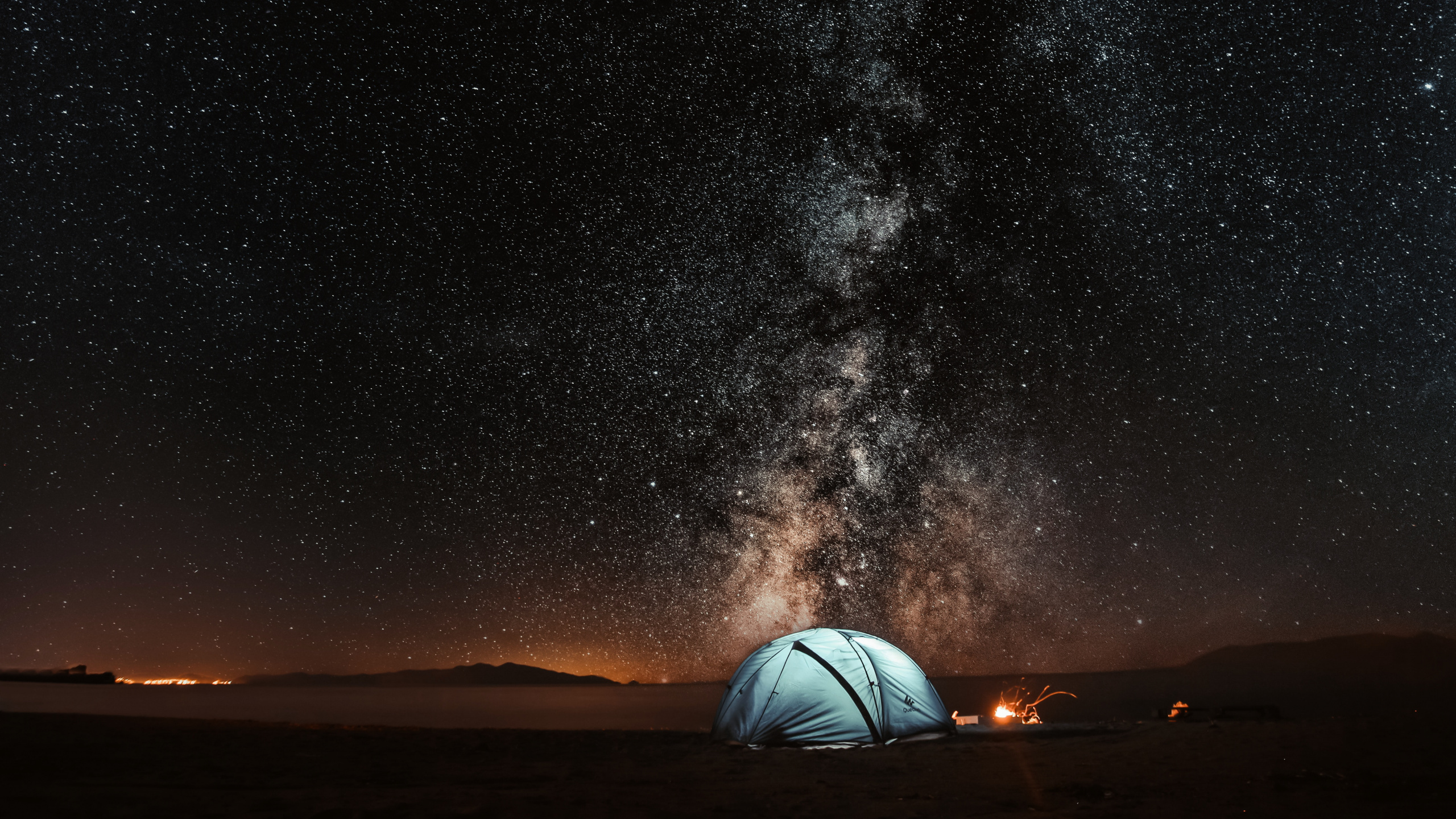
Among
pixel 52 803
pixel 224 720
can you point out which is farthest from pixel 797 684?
pixel 224 720

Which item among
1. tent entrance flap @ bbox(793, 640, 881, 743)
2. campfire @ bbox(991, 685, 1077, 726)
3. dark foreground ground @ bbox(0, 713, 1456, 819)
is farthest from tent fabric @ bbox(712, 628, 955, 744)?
campfire @ bbox(991, 685, 1077, 726)

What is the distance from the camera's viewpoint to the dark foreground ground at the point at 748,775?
238 inches

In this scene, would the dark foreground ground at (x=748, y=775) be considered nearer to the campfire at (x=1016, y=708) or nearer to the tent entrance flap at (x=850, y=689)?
the tent entrance flap at (x=850, y=689)

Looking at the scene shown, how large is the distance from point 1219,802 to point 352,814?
7.50 meters

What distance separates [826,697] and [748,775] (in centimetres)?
312

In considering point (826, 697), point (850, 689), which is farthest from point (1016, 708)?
point (826, 697)

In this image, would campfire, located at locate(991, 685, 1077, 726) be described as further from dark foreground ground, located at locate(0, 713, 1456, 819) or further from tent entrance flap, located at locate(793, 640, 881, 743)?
tent entrance flap, located at locate(793, 640, 881, 743)

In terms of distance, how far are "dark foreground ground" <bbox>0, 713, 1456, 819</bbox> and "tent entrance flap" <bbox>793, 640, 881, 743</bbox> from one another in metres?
0.62

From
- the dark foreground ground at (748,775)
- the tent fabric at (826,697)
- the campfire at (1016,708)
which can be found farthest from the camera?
the campfire at (1016,708)

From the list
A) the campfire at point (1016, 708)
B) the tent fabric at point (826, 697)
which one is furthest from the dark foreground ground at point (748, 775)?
the campfire at point (1016, 708)

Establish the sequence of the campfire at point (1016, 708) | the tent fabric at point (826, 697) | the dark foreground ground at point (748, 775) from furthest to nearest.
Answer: the campfire at point (1016, 708) → the tent fabric at point (826, 697) → the dark foreground ground at point (748, 775)

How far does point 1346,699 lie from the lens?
46.0 m

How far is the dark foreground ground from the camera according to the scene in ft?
19.8

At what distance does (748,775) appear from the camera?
844 centimetres
